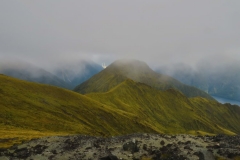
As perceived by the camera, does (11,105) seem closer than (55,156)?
No

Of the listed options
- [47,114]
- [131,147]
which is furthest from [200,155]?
[47,114]

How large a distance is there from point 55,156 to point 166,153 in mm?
21473

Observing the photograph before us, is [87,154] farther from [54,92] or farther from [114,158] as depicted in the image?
[54,92]

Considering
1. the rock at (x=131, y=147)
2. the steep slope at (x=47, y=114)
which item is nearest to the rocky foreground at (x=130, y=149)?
the rock at (x=131, y=147)

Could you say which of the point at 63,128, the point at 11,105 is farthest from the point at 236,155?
the point at 11,105

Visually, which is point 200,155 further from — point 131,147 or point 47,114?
point 47,114

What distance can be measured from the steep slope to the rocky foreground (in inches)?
761

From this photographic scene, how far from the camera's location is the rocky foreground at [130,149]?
35438mm

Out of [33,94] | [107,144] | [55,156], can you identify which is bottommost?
[55,156]

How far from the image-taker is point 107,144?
154ft

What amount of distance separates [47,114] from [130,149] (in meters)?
98.0

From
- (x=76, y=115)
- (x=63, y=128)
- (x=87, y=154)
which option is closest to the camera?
(x=87, y=154)

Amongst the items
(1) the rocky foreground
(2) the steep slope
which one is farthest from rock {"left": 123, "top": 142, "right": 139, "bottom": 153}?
(2) the steep slope

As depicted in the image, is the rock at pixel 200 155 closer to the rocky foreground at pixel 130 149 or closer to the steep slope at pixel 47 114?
the rocky foreground at pixel 130 149
